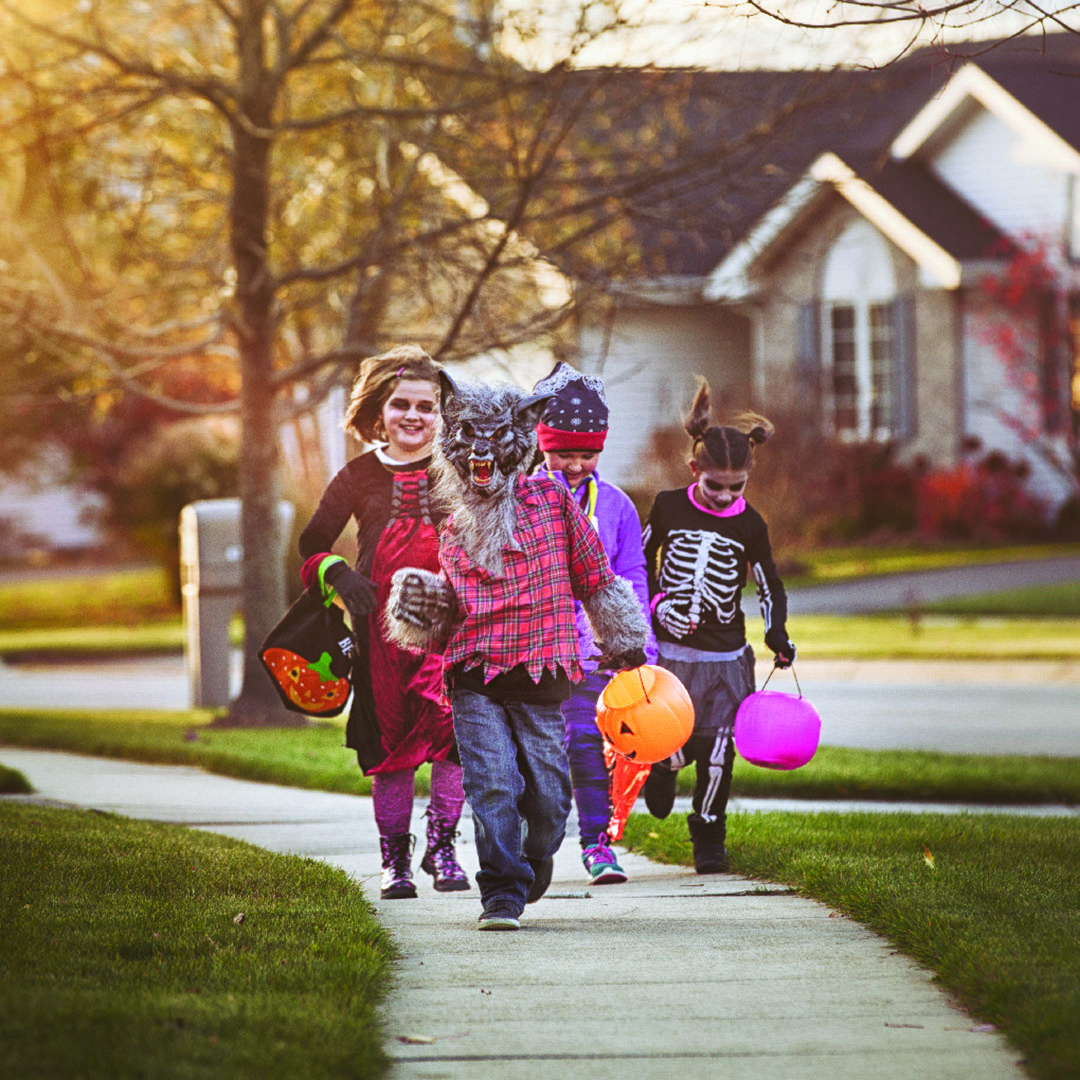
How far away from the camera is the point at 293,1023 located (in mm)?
3717

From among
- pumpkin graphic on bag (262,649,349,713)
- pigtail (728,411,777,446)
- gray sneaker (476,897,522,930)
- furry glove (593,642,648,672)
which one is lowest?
gray sneaker (476,897,522,930)

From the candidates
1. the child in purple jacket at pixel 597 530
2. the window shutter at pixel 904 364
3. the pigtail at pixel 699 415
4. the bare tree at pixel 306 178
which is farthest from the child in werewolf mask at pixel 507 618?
the window shutter at pixel 904 364

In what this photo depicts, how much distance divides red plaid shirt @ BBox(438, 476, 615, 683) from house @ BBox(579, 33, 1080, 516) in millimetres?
16204

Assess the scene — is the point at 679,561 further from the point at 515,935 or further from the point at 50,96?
the point at 50,96

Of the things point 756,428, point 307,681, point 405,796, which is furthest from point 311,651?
point 756,428

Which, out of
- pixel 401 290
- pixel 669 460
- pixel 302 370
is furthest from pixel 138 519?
pixel 302 370

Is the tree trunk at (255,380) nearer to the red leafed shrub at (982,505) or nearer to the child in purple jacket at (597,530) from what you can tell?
the child in purple jacket at (597,530)

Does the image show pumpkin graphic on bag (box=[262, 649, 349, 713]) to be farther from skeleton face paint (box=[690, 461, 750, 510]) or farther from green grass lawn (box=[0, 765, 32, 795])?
green grass lawn (box=[0, 765, 32, 795])

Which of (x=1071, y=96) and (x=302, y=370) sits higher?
(x=1071, y=96)

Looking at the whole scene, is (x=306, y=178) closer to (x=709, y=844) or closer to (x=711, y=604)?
(x=711, y=604)

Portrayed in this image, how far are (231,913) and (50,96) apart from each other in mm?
7831

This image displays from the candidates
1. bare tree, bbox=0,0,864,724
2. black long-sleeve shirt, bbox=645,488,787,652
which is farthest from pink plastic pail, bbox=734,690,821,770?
bare tree, bbox=0,0,864,724

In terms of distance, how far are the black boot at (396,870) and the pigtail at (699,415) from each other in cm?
187

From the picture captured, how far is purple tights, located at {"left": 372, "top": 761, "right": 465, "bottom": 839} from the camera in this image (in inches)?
227
